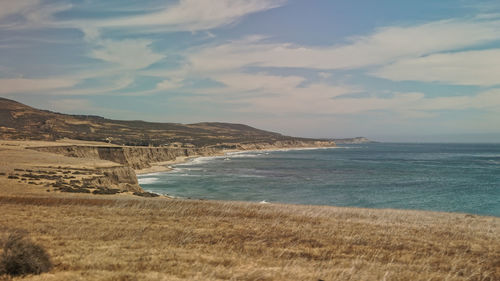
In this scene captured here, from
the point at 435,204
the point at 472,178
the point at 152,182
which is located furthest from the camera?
the point at 472,178

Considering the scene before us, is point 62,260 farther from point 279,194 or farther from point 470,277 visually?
point 279,194

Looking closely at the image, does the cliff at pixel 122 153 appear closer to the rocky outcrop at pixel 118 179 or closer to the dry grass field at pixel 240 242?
the rocky outcrop at pixel 118 179

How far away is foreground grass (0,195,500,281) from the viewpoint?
1048 cm

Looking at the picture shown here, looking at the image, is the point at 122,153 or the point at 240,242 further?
the point at 122,153

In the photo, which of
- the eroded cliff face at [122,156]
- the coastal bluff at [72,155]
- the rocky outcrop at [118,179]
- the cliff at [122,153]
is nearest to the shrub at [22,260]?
the coastal bluff at [72,155]

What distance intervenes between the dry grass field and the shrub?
0.34 meters

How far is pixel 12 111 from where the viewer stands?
150 metres

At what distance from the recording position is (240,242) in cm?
1420

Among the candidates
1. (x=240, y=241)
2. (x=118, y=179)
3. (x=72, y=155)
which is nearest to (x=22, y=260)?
(x=240, y=241)

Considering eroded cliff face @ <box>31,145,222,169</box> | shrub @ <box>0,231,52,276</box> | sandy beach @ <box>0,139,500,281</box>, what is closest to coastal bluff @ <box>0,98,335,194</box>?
eroded cliff face @ <box>31,145,222,169</box>

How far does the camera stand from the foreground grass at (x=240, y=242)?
1048cm

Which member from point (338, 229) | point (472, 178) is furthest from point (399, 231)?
point (472, 178)

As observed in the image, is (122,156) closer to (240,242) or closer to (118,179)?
(118,179)

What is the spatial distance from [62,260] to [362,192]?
4831cm
